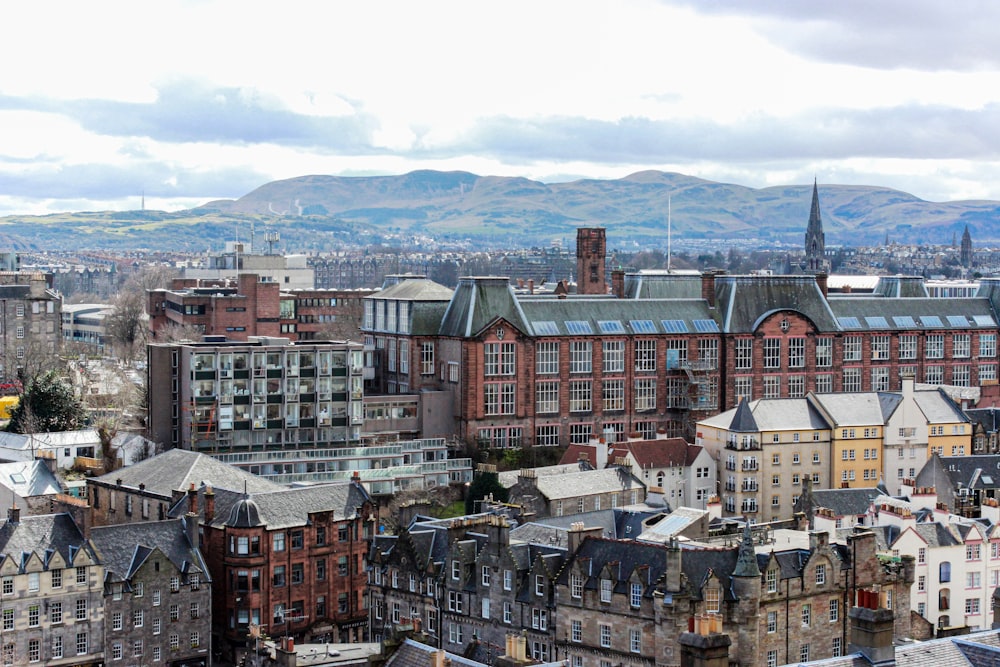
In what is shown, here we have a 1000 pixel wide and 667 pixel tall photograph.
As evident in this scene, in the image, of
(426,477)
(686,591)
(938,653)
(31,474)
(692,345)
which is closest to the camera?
(938,653)

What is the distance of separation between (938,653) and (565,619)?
110ft

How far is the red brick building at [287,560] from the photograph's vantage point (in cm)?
9588

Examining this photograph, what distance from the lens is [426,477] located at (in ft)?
418

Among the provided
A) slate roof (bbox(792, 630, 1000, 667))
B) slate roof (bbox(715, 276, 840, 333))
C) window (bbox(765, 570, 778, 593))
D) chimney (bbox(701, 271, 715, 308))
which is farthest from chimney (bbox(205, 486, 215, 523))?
chimney (bbox(701, 271, 715, 308))

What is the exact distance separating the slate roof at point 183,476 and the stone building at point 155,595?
964cm

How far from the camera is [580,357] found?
5778 inches

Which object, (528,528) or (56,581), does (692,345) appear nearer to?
(528,528)

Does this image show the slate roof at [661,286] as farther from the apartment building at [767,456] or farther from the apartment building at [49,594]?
the apartment building at [49,594]

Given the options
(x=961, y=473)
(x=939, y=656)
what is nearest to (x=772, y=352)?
(x=961, y=473)

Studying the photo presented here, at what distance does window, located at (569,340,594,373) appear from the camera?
480 feet

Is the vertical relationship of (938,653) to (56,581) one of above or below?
above

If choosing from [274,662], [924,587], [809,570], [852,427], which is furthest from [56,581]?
[852,427]

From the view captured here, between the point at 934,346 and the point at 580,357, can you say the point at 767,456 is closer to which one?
the point at 580,357

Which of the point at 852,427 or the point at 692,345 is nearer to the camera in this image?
the point at 852,427
